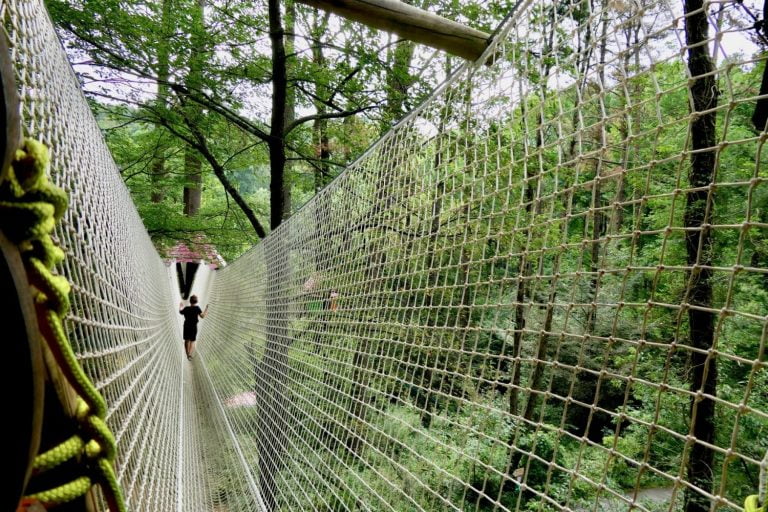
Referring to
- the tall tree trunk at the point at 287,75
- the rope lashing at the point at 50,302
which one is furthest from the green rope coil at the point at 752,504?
the tall tree trunk at the point at 287,75

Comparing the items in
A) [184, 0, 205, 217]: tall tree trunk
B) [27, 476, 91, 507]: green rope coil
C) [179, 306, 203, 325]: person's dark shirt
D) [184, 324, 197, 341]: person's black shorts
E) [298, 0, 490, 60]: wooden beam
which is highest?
[184, 0, 205, 217]: tall tree trunk

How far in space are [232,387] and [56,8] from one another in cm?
337

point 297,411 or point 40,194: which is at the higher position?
point 40,194

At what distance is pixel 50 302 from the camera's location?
0.36 m

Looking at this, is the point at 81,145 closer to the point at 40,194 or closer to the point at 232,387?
the point at 40,194

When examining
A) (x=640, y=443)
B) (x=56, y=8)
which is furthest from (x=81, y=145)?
(x=640, y=443)

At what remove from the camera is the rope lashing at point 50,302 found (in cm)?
34

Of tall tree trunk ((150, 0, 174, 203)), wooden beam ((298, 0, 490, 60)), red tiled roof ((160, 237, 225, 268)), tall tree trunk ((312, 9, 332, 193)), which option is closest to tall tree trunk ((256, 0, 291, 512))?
tall tree trunk ((312, 9, 332, 193))

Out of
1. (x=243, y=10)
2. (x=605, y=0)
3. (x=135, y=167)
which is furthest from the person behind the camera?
(x=135, y=167)

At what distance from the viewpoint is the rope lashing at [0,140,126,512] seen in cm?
34

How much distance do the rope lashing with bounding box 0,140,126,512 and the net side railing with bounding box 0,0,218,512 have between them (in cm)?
14

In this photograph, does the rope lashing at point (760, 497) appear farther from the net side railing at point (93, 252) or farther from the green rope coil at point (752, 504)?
the net side railing at point (93, 252)

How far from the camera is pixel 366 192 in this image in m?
2.13

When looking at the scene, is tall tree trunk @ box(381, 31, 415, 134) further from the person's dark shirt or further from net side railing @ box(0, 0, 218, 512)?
the person's dark shirt
